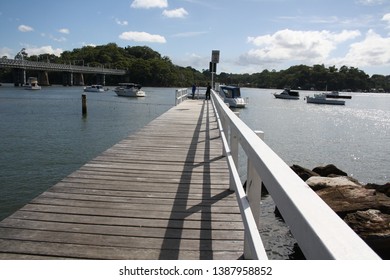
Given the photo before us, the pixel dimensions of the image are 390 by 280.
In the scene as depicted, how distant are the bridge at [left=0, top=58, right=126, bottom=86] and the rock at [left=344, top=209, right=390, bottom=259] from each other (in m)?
113

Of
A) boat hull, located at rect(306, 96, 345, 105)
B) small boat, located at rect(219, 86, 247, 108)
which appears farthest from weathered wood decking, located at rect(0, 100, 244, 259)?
boat hull, located at rect(306, 96, 345, 105)

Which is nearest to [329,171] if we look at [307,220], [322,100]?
[307,220]

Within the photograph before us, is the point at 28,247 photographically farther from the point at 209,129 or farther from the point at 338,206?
the point at 209,129

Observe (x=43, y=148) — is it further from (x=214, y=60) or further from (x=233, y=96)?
(x=233, y=96)

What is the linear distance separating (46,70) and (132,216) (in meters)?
134

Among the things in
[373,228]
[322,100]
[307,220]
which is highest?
[307,220]

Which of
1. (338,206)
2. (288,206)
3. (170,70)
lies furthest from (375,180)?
(170,70)

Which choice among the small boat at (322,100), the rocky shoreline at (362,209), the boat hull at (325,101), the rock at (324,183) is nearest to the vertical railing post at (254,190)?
the rocky shoreline at (362,209)

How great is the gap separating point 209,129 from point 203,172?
576 cm

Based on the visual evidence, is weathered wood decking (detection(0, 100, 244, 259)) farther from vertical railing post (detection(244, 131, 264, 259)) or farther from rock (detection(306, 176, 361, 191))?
rock (detection(306, 176, 361, 191))

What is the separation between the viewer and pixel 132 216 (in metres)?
4.15

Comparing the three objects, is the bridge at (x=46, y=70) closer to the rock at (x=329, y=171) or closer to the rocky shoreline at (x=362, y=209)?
the rock at (x=329, y=171)

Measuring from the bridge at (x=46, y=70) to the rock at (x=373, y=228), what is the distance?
113 m

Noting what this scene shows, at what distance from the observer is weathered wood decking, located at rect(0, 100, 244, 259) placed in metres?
3.29
